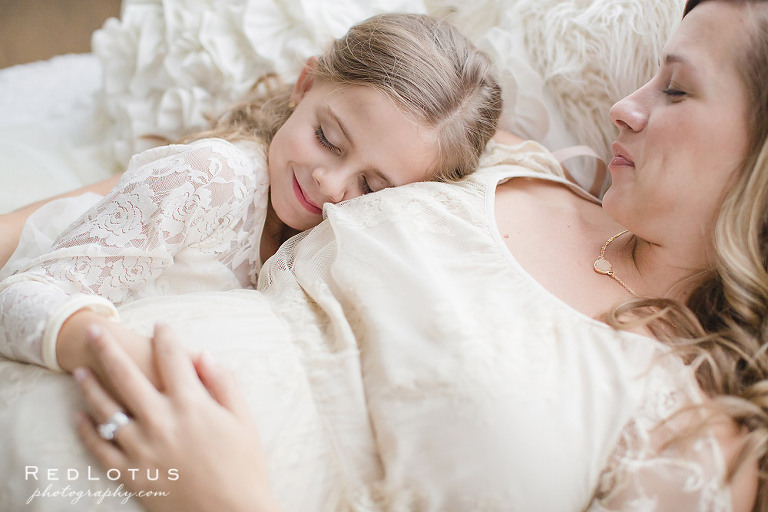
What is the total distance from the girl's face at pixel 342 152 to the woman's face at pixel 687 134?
Answer: 0.44 m

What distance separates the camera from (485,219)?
1.13 metres

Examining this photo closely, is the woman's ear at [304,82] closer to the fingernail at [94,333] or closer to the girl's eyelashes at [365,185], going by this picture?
the girl's eyelashes at [365,185]

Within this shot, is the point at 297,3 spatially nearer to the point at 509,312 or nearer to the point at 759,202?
the point at 509,312

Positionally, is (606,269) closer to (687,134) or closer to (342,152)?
(687,134)

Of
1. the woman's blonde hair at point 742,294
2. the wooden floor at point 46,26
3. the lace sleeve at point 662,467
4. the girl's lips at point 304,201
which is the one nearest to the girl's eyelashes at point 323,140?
the girl's lips at point 304,201

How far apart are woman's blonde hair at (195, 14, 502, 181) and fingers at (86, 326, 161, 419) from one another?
2.27 ft

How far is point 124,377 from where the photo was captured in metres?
0.86

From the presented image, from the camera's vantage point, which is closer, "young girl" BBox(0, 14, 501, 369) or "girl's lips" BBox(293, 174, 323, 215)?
"young girl" BBox(0, 14, 501, 369)

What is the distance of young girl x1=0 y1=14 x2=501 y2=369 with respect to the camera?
1133mm

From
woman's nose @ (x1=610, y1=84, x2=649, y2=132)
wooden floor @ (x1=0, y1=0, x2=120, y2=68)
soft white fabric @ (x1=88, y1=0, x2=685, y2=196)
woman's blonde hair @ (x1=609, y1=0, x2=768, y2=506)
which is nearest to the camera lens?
woman's blonde hair @ (x1=609, y1=0, x2=768, y2=506)

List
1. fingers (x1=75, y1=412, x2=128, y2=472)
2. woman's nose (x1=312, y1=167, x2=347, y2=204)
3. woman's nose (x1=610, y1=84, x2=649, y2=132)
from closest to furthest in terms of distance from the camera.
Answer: fingers (x1=75, y1=412, x2=128, y2=472)
woman's nose (x1=610, y1=84, x2=649, y2=132)
woman's nose (x1=312, y1=167, x2=347, y2=204)

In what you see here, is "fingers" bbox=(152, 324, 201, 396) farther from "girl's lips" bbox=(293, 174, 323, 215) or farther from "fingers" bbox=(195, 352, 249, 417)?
"girl's lips" bbox=(293, 174, 323, 215)

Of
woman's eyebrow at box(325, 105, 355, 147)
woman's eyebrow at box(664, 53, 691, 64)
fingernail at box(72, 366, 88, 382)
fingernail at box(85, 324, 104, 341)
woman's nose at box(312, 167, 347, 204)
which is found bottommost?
fingernail at box(72, 366, 88, 382)

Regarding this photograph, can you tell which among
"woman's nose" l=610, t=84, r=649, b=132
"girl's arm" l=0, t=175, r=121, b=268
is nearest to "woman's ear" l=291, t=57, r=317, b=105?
"girl's arm" l=0, t=175, r=121, b=268
